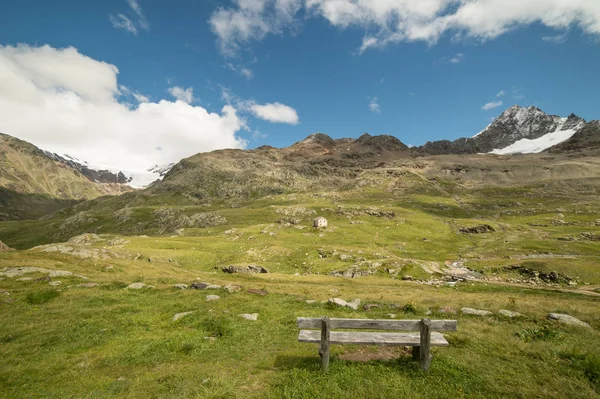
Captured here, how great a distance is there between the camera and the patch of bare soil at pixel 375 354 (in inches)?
544

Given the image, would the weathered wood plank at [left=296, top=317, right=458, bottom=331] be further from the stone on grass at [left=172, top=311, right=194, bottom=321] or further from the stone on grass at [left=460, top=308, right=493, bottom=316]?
the stone on grass at [left=172, top=311, right=194, bottom=321]

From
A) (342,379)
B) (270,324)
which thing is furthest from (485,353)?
(270,324)

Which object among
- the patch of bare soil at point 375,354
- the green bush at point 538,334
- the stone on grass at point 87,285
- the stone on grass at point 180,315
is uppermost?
the green bush at point 538,334

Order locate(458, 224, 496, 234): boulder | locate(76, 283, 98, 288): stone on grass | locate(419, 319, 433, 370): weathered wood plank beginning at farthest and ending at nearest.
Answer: locate(458, 224, 496, 234): boulder < locate(76, 283, 98, 288): stone on grass < locate(419, 319, 433, 370): weathered wood plank

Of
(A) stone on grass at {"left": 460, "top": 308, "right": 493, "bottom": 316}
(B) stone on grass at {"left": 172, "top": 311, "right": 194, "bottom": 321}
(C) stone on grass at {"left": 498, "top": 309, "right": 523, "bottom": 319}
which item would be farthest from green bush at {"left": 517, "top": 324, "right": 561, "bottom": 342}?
(B) stone on grass at {"left": 172, "top": 311, "right": 194, "bottom": 321}

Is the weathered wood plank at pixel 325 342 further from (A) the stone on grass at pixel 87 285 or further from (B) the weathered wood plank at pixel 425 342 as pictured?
(A) the stone on grass at pixel 87 285

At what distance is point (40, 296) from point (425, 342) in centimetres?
2932

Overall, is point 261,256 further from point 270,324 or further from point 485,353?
point 485,353

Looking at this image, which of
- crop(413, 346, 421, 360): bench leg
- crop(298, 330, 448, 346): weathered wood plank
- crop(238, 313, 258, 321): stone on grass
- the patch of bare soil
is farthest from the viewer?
crop(238, 313, 258, 321): stone on grass

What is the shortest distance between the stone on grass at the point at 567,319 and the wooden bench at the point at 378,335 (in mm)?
12663

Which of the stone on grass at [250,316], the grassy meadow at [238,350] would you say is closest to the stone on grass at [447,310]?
the grassy meadow at [238,350]

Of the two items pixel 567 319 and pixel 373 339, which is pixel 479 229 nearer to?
Answer: pixel 567 319

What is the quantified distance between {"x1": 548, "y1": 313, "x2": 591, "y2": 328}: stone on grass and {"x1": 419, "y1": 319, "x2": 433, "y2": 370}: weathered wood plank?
13708 mm

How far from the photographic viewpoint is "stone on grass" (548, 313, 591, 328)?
61.4 ft
